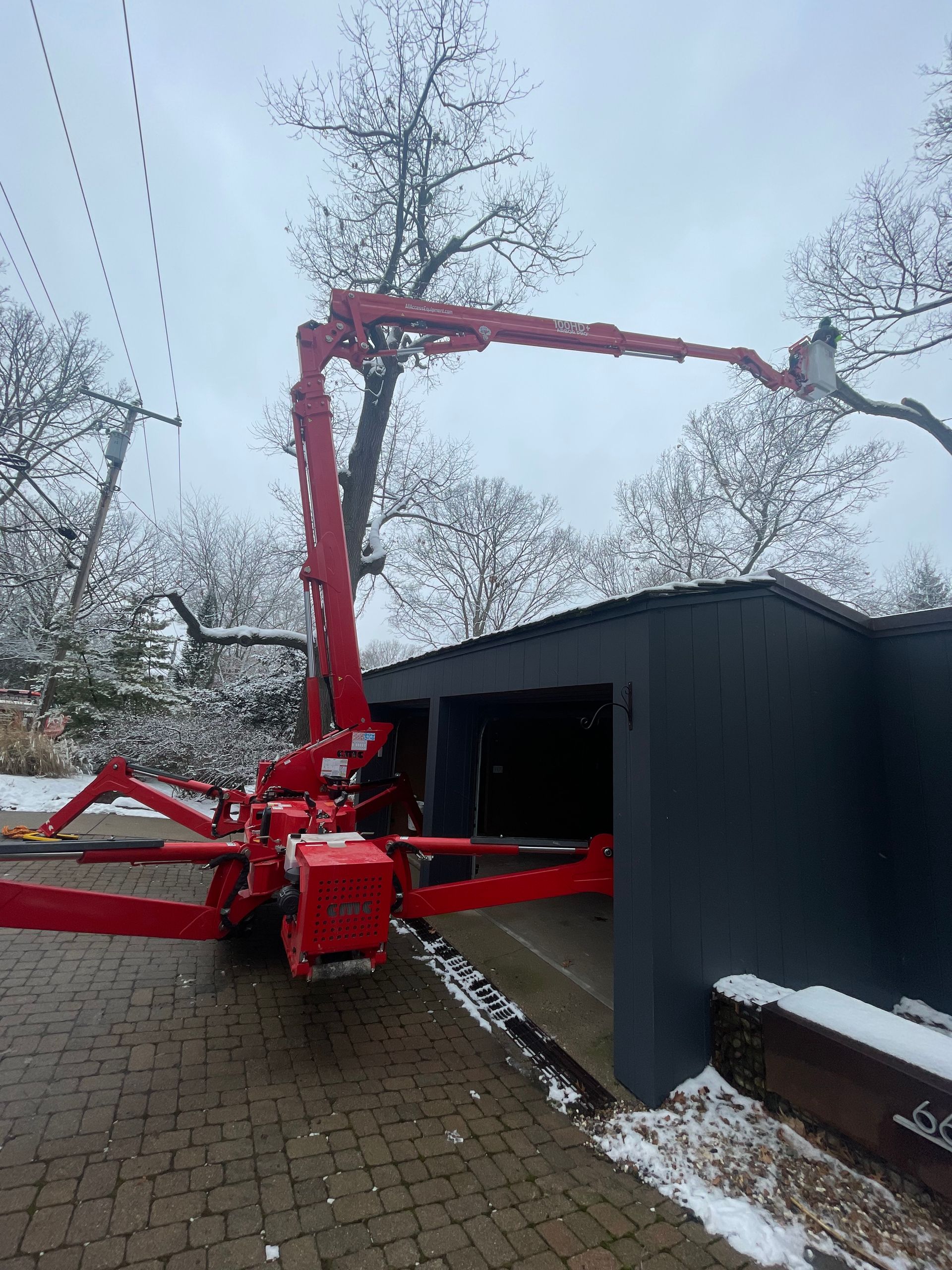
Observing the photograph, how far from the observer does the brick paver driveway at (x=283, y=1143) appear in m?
1.91

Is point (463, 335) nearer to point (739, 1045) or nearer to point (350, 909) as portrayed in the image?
point (350, 909)

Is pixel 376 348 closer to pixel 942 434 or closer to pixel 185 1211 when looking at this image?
pixel 185 1211

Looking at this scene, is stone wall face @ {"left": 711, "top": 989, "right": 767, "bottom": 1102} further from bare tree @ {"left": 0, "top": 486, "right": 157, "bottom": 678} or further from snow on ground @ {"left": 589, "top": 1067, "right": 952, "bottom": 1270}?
bare tree @ {"left": 0, "top": 486, "right": 157, "bottom": 678}

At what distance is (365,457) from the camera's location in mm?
10289

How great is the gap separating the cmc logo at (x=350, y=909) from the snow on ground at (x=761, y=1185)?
1.48 metres

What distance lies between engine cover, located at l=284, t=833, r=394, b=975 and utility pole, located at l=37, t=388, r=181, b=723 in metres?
11.2

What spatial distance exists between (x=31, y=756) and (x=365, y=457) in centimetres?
793

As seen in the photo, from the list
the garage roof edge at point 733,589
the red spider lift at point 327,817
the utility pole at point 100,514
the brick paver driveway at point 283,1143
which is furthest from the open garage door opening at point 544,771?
the utility pole at point 100,514

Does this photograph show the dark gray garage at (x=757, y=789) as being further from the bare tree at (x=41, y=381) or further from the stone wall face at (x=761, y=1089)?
the bare tree at (x=41, y=381)

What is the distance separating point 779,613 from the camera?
3742 mm

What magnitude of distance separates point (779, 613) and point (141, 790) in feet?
17.3

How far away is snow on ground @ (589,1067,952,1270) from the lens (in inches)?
79.4

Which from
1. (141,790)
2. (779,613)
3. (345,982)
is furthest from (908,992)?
(141,790)

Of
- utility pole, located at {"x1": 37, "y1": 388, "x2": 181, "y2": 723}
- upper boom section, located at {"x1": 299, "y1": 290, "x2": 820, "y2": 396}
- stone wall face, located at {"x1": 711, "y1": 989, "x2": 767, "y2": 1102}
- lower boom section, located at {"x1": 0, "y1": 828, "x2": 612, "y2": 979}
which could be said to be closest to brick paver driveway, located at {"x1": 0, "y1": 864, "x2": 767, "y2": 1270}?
lower boom section, located at {"x1": 0, "y1": 828, "x2": 612, "y2": 979}
